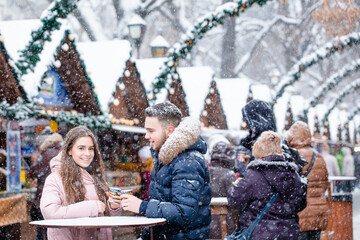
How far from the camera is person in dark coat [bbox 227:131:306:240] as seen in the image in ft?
13.8

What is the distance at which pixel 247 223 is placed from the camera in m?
4.30

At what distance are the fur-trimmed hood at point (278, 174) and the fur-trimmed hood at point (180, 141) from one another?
36.4 inches

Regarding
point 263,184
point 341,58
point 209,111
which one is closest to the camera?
point 263,184

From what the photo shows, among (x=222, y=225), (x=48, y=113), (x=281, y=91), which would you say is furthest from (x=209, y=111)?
(x=222, y=225)

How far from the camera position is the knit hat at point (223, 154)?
20.1 feet

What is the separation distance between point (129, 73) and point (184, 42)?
174cm

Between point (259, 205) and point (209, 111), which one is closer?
point (259, 205)

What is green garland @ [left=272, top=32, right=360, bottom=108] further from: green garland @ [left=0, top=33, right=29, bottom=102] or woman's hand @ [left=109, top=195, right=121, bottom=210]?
woman's hand @ [left=109, top=195, right=121, bottom=210]

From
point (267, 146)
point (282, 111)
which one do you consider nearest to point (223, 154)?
point (267, 146)

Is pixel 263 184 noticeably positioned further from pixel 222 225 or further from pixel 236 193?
pixel 222 225

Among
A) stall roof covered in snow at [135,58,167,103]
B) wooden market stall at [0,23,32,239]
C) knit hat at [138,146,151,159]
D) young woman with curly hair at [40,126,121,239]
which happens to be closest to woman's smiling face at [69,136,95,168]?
young woman with curly hair at [40,126,121,239]

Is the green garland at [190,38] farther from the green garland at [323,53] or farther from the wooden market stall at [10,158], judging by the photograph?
the green garland at [323,53]

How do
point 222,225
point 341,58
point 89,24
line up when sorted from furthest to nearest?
point 341,58 < point 89,24 < point 222,225

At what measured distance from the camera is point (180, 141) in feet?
11.0
